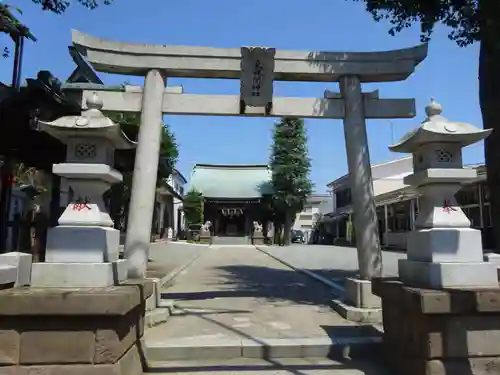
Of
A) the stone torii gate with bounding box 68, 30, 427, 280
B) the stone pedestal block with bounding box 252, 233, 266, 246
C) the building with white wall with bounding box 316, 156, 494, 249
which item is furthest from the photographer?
the stone pedestal block with bounding box 252, 233, 266, 246

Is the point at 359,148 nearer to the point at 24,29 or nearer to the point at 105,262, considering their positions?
the point at 105,262

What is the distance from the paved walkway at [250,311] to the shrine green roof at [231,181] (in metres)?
30.9

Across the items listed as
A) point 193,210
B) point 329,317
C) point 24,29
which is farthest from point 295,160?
point 329,317

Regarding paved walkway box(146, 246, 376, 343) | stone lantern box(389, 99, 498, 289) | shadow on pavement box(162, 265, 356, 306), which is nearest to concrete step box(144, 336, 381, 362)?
paved walkway box(146, 246, 376, 343)

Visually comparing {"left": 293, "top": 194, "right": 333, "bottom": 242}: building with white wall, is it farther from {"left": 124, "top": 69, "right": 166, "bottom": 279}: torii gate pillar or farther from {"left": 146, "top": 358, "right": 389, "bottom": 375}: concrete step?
{"left": 146, "top": 358, "right": 389, "bottom": 375}: concrete step

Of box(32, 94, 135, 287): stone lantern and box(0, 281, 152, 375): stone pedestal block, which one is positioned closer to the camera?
box(0, 281, 152, 375): stone pedestal block

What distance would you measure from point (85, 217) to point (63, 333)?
1.39 meters

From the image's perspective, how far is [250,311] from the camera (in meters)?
7.80

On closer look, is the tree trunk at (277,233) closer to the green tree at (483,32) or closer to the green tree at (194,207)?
the green tree at (194,207)

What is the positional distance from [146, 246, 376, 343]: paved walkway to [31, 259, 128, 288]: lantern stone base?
1739 millimetres

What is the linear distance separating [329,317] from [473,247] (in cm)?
333

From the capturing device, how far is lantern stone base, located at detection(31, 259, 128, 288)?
454 centimetres

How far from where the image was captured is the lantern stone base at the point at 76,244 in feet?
15.3

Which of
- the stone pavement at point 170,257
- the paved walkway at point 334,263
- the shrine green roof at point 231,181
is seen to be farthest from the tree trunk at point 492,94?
the shrine green roof at point 231,181
